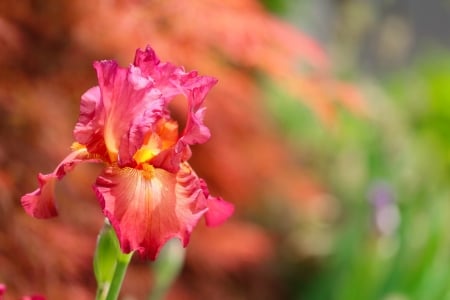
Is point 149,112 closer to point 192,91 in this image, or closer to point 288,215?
point 192,91

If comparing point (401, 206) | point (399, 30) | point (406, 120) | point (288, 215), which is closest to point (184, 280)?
point (401, 206)

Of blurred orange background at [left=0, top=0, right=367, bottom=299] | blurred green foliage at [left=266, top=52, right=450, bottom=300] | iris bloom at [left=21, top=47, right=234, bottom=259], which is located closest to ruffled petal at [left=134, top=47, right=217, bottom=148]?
iris bloom at [left=21, top=47, right=234, bottom=259]

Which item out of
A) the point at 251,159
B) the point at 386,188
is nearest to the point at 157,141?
the point at 386,188

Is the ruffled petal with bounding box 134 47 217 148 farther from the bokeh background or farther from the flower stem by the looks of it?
the bokeh background

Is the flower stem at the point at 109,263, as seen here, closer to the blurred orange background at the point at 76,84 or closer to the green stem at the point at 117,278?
the green stem at the point at 117,278

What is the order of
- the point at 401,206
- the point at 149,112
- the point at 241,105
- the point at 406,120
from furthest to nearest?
the point at 406,120 → the point at 401,206 → the point at 241,105 → the point at 149,112

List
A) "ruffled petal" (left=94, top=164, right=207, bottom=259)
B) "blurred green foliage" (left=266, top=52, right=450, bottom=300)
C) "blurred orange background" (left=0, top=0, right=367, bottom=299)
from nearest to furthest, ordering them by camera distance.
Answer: "ruffled petal" (left=94, top=164, right=207, bottom=259) < "blurred orange background" (left=0, top=0, right=367, bottom=299) < "blurred green foliage" (left=266, top=52, right=450, bottom=300)
